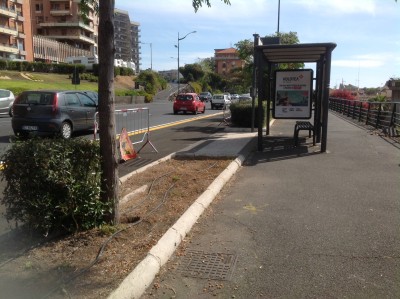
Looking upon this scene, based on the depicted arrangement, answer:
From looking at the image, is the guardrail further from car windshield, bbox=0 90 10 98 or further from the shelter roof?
car windshield, bbox=0 90 10 98

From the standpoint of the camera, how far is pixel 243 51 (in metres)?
24.3

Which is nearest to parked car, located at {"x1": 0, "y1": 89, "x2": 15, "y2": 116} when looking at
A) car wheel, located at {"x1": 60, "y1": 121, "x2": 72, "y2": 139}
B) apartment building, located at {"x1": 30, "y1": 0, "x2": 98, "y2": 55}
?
car wheel, located at {"x1": 60, "y1": 121, "x2": 72, "y2": 139}

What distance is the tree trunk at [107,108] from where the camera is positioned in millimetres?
4414

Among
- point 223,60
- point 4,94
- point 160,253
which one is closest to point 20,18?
point 4,94

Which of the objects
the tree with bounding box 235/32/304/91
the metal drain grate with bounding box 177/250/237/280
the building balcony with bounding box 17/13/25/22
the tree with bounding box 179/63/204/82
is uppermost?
the building balcony with bounding box 17/13/25/22

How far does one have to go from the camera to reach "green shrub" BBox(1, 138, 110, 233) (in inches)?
161

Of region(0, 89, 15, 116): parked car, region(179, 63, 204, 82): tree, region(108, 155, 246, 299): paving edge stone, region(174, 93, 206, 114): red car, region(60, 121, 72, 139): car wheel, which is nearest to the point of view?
region(108, 155, 246, 299): paving edge stone

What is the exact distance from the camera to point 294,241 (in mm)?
4633

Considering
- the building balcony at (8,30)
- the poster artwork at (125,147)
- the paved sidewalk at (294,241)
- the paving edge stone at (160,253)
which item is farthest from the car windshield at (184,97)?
the building balcony at (8,30)

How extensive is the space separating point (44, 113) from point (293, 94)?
Answer: 7.89 meters

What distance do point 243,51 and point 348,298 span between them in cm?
2208

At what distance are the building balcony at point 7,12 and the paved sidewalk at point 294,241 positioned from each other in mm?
75655

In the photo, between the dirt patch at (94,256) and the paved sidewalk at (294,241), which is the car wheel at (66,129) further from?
the dirt patch at (94,256)

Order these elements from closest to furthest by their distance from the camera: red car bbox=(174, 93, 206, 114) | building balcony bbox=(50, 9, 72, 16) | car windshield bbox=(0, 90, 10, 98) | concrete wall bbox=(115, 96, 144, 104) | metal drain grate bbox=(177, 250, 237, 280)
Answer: metal drain grate bbox=(177, 250, 237, 280)
car windshield bbox=(0, 90, 10, 98)
red car bbox=(174, 93, 206, 114)
concrete wall bbox=(115, 96, 144, 104)
building balcony bbox=(50, 9, 72, 16)
